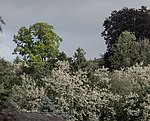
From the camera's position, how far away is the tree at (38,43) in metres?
55.2

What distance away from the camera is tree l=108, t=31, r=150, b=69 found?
178ft

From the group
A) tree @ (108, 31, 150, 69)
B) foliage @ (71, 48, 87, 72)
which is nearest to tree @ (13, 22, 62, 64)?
tree @ (108, 31, 150, 69)

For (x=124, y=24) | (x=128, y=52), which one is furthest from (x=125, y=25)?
(x=128, y=52)

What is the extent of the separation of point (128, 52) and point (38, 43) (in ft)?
31.8

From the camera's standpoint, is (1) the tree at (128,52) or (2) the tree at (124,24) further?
(2) the tree at (124,24)

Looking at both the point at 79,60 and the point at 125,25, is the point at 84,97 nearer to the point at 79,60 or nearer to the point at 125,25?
the point at 79,60

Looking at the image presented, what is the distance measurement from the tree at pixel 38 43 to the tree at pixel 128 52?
620cm

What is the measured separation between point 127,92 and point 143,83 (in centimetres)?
166

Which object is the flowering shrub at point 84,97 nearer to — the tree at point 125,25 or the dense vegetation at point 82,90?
the dense vegetation at point 82,90

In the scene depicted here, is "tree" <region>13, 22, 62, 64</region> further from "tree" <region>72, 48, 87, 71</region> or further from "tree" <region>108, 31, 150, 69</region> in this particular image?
"tree" <region>72, 48, 87, 71</region>

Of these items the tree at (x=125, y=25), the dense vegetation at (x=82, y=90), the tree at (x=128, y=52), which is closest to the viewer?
the dense vegetation at (x=82, y=90)

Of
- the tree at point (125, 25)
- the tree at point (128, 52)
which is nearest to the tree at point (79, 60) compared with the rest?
the tree at point (128, 52)

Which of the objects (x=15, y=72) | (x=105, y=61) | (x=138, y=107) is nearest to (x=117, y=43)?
(x=105, y=61)

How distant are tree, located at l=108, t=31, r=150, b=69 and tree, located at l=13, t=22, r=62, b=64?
620 centimetres
